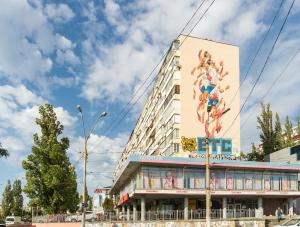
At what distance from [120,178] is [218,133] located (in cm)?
1822

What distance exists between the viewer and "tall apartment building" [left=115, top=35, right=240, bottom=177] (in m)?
59.9

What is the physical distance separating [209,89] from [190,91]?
3990mm

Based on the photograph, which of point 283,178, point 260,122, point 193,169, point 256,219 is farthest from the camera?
point 260,122

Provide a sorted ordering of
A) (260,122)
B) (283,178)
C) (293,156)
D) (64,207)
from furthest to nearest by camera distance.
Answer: (260,122) → (293,156) → (64,207) → (283,178)

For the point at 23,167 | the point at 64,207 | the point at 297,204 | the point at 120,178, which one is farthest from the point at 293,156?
the point at 23,167

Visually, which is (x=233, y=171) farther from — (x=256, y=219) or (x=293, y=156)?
(x=293, y=156)

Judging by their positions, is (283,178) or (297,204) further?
(297,204)

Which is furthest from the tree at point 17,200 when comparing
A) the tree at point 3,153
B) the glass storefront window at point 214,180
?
the tree at point 3,153

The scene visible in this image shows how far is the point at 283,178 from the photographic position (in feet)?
158

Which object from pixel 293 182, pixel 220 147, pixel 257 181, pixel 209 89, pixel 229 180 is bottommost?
pixel 293 182

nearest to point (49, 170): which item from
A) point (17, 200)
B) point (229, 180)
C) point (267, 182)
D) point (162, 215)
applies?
point (162, 215)

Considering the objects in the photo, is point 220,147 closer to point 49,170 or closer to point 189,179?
point 189,179

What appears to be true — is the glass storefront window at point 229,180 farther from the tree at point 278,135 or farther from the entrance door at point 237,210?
the tree at point 278,135

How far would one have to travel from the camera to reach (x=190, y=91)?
61125 millimetres
